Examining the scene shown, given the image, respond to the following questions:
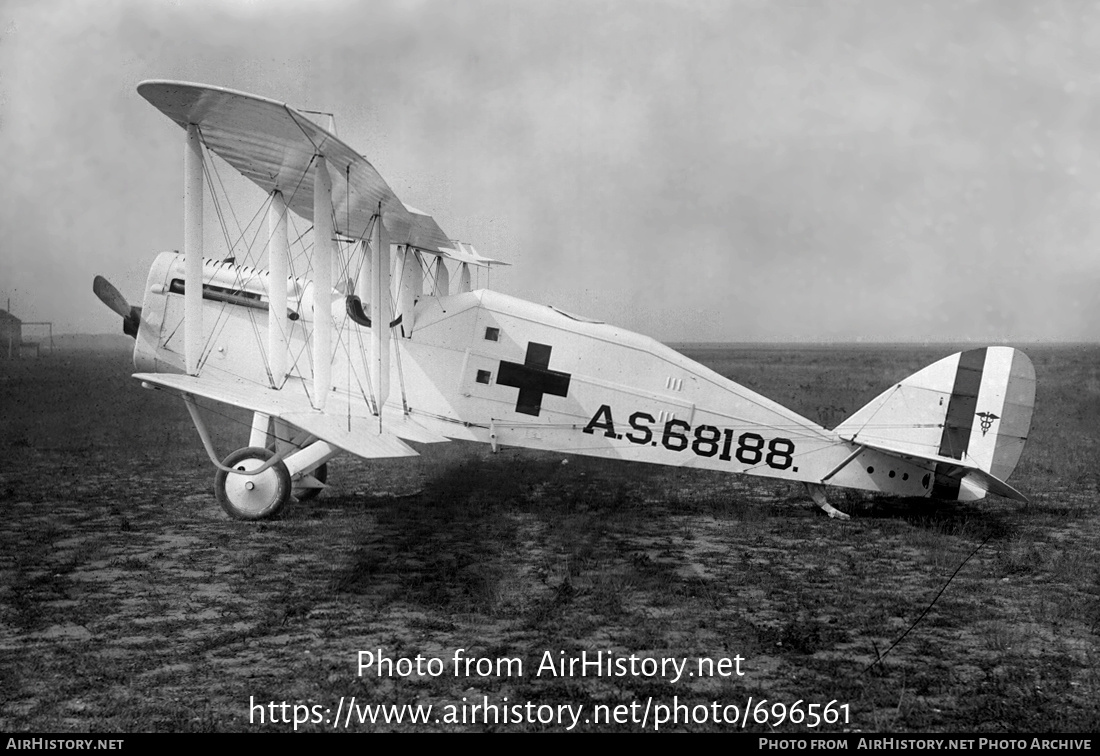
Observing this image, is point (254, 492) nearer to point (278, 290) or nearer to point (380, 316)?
point (278, 290)

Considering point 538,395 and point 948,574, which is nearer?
point 948,574

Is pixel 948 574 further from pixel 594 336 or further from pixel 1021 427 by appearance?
pixel 594 336

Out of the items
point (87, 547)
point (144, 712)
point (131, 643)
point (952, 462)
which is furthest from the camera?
point (952, 462)

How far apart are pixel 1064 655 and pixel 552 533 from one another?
4.35m

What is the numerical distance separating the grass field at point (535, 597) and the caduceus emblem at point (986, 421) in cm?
102

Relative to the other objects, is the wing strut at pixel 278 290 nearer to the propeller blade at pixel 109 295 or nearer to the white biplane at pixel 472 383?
the white biplane at pixel 472 383

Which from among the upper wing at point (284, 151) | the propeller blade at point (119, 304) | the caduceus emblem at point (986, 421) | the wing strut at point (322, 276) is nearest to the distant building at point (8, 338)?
Result: the propeller blade at point (119, 304)

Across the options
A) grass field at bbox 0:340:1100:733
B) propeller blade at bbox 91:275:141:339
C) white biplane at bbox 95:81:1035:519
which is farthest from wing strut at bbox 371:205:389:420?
propeller blade at bbox 91:275:141:339

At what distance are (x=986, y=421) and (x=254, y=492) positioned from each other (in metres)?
7.43

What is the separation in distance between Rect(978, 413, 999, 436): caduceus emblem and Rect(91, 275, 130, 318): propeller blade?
9573 millimetres

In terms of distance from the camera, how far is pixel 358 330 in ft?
29.1

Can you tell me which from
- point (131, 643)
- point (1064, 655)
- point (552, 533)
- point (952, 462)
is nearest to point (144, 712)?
point (131, 643)

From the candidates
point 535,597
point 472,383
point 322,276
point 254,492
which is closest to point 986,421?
point 535,597

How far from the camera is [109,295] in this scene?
8992 mm
